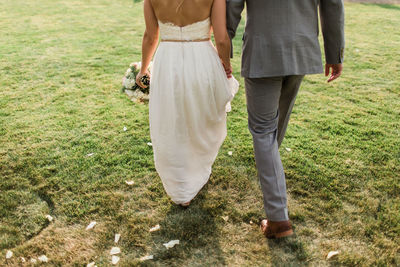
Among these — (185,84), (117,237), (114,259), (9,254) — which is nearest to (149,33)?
(185,84)

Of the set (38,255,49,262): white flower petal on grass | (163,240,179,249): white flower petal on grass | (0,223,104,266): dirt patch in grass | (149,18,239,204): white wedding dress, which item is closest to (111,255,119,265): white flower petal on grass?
(0,223,104,266): dirt patch in grass

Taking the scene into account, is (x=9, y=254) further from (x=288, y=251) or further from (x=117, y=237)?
(x=288, y=251)

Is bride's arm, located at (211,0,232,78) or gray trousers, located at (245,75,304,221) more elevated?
bride's arm, located at (211,0,232,78)

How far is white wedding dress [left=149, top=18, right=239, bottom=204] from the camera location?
2617 mm

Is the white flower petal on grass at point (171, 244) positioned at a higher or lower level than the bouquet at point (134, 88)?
lower

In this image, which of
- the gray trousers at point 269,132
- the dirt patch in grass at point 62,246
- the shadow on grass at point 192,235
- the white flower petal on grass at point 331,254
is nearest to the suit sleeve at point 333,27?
the gray trousers at point 269,132

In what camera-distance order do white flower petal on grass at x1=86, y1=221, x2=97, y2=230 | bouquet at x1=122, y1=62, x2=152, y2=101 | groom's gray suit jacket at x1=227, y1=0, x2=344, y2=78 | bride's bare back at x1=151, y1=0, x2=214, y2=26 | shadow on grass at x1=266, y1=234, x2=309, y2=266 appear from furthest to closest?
bouquet at x1=122, y1=62, x2=152, y2=101, white flower petal on grass at x1=86, y1=221, x2=97, y2=230, shadow on grass at x1=266, y1=234, x2=309, y2=266, bride's bare back at x1=151, y1=0, x2=214, y2=26, groom's gray suit jacket at x1=227, y1=0, x2=344, y2=78

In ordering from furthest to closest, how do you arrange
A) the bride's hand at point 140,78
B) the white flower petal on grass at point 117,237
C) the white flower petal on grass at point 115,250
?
the bride's hand at point 140,78
the white flower petal on grass at point 117,237
the white flower petal on grass at point 115,250

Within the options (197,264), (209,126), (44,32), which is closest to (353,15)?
(44,32)

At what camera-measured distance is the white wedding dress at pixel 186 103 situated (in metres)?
2.62

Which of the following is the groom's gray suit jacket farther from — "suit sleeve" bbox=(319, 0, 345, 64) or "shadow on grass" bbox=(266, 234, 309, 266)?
"shadow on grass" bbox=(266, 234, 309, 266)

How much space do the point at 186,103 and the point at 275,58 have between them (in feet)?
2.56

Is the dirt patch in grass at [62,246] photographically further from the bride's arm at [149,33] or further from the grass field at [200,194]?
the bride's arm at [149,33]

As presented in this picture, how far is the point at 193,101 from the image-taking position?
8.87 ft
